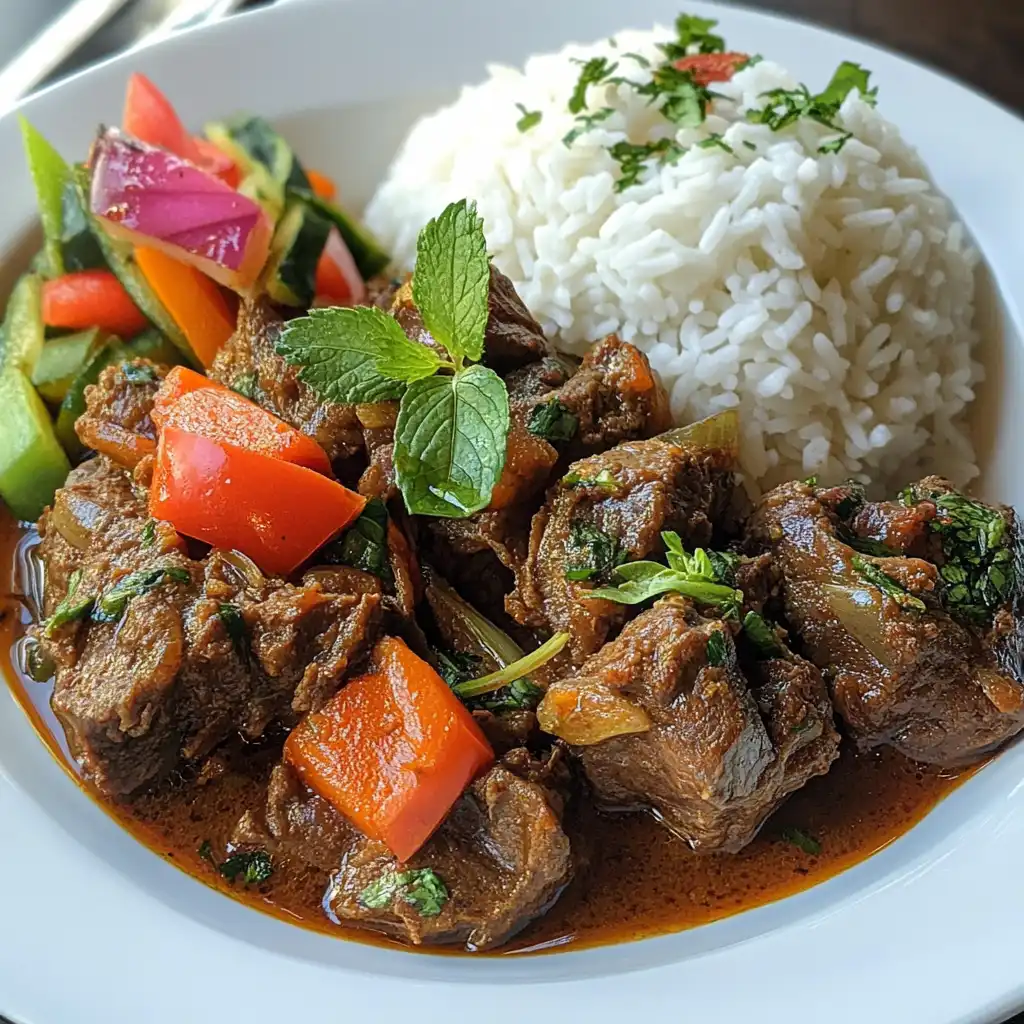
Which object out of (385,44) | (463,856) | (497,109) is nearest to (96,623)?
(463,856)

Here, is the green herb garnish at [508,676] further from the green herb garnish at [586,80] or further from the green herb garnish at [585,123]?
the green herb garnish at [586,80]

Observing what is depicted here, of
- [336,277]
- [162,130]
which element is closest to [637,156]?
[336,277]

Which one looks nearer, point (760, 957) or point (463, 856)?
point (760, 957)

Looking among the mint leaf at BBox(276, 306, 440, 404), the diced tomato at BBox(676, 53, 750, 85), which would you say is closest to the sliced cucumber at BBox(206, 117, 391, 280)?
the mint leaf at BBox(276, 306, 440, 404)

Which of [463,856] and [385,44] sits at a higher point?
[385,44]

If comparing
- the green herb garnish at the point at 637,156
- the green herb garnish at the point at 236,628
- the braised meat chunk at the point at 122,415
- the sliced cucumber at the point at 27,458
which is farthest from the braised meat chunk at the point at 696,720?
the sliced cucumber at the point at 27,458

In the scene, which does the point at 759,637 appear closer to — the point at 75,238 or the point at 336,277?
the point at 336,277

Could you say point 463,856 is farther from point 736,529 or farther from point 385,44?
point 385,44
